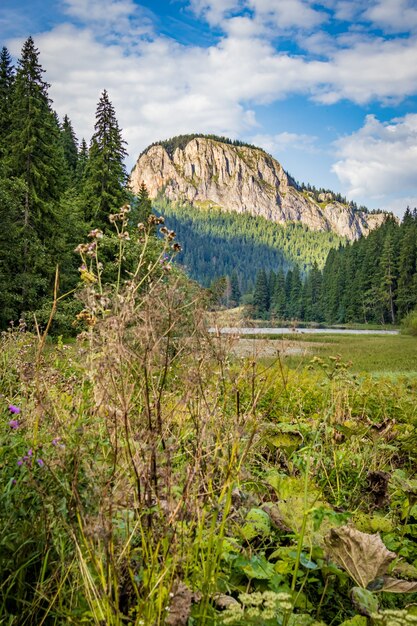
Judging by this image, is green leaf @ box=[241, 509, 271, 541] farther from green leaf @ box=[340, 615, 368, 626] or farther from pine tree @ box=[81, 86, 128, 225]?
pine tree @ box=[81, 86, 128, 225]

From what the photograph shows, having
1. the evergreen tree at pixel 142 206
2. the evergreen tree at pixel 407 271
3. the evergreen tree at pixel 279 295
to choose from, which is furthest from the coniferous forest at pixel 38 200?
the evergreen tree at pixel 279 295

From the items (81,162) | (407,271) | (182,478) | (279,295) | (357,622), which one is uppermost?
(81,162)

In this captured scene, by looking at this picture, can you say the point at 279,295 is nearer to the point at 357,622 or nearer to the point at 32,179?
the point at 32,179

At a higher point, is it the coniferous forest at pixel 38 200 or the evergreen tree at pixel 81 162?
the evergreen tree at pixel 81 162

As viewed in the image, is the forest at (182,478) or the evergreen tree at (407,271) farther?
the evergreen tree at (407,271)

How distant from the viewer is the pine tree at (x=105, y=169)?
27.6 metres

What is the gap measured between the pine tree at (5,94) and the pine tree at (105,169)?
215 inches

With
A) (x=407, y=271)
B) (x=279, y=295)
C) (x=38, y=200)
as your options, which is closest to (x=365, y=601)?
(x=38, y=200)

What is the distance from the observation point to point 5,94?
1230 inches

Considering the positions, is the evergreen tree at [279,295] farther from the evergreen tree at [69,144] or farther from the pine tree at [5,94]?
the pine tree at [5,94]

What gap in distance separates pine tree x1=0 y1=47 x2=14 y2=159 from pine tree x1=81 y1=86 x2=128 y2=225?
17.9ft

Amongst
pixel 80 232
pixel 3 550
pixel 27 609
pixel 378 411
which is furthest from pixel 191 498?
pixel 80 232

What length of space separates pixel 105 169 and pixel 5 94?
11413 millimetres

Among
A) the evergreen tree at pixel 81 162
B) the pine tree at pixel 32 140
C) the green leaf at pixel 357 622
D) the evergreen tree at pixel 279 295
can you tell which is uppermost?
the evergreen tree at pixel 81 162
